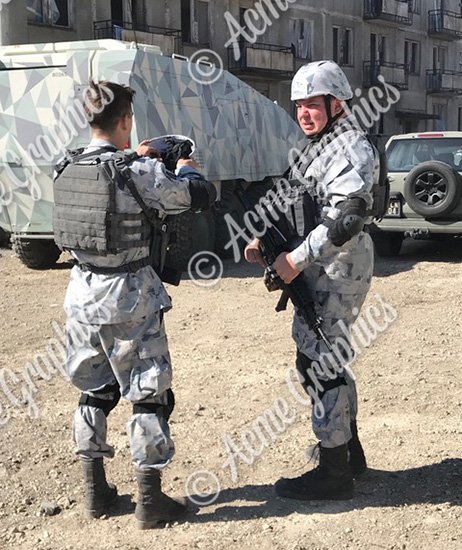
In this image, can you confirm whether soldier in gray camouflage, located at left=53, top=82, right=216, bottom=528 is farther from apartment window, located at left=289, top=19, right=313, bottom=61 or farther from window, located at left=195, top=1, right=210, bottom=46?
apartment window, located at left=289, top=19, right=313, bottom=61

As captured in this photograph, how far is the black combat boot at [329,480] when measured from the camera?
3.45 meters

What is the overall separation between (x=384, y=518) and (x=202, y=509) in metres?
0.76

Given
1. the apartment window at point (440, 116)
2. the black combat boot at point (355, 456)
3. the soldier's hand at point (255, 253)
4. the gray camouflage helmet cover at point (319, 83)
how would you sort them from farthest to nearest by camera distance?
the apartment window at point (440, 116), the black combat boot at point (355, 456), the soldier's hand at point (255, 253), the gray camouflage helmet cover at point (319, 83)

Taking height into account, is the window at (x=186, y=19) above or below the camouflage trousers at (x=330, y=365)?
above

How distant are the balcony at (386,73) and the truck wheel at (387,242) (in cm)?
2344

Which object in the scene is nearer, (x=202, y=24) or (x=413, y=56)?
→ (x=202, y=24)

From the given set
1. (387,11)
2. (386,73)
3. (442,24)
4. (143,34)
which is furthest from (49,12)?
(442,24)

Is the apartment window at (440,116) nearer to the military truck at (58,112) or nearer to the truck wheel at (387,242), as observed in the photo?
the truck wheel at (387,242)

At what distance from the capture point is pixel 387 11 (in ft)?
106

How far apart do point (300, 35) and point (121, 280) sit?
90.0 ft

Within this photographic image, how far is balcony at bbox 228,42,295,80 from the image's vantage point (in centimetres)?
2606

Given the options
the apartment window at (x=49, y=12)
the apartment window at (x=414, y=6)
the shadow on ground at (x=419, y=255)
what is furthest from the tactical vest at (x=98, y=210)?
the apartment window at (x=414, y=6)

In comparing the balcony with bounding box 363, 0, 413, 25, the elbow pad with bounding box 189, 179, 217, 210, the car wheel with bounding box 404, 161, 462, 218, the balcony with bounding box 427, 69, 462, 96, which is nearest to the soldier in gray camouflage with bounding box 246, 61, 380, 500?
the elbow pad with bounding box 189, 179, 217, 210

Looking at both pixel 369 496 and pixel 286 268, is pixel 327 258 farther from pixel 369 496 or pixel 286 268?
pixel 369 496
